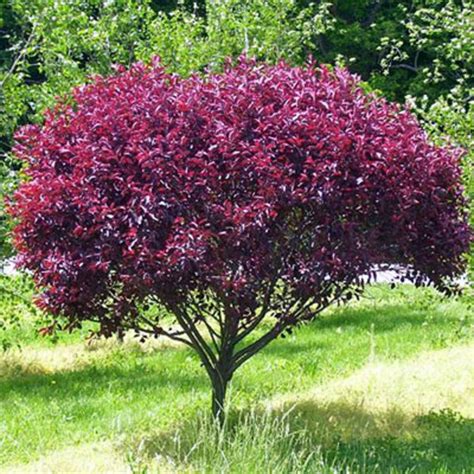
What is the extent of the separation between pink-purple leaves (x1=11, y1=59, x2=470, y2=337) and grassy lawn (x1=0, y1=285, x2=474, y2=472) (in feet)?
3.48

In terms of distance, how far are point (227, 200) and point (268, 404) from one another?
1.57m

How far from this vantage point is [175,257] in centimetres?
684

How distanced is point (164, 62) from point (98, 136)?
6.60 meters

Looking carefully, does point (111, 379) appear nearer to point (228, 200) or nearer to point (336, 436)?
point (336, 436)

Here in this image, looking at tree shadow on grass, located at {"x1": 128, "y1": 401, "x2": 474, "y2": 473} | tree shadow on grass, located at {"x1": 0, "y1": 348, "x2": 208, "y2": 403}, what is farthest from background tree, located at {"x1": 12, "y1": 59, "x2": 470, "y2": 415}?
tree shadow on grass, located at {"x1": 0, "y1": 348, "x2": 208, "y2": 403}

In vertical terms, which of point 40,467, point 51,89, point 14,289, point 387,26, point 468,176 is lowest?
point 40,467

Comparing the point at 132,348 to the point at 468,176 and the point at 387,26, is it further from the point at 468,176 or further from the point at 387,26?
the point at 387,26

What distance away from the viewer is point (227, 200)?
7.23 m

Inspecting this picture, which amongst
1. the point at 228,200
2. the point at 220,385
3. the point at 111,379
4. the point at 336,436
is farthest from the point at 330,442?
the point at 111,379

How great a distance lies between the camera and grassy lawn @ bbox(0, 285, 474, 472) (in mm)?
7012

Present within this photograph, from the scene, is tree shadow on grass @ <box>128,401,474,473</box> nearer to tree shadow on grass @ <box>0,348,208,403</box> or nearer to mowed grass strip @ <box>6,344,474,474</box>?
mowed grass strip @ <box>6,344,474,474</box>

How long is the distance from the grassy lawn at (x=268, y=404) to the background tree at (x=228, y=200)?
109 centimetres

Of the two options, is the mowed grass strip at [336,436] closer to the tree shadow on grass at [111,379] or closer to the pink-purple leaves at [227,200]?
the pink-purple leaves at [227,200]

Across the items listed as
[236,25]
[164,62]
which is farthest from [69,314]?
[236,25]
